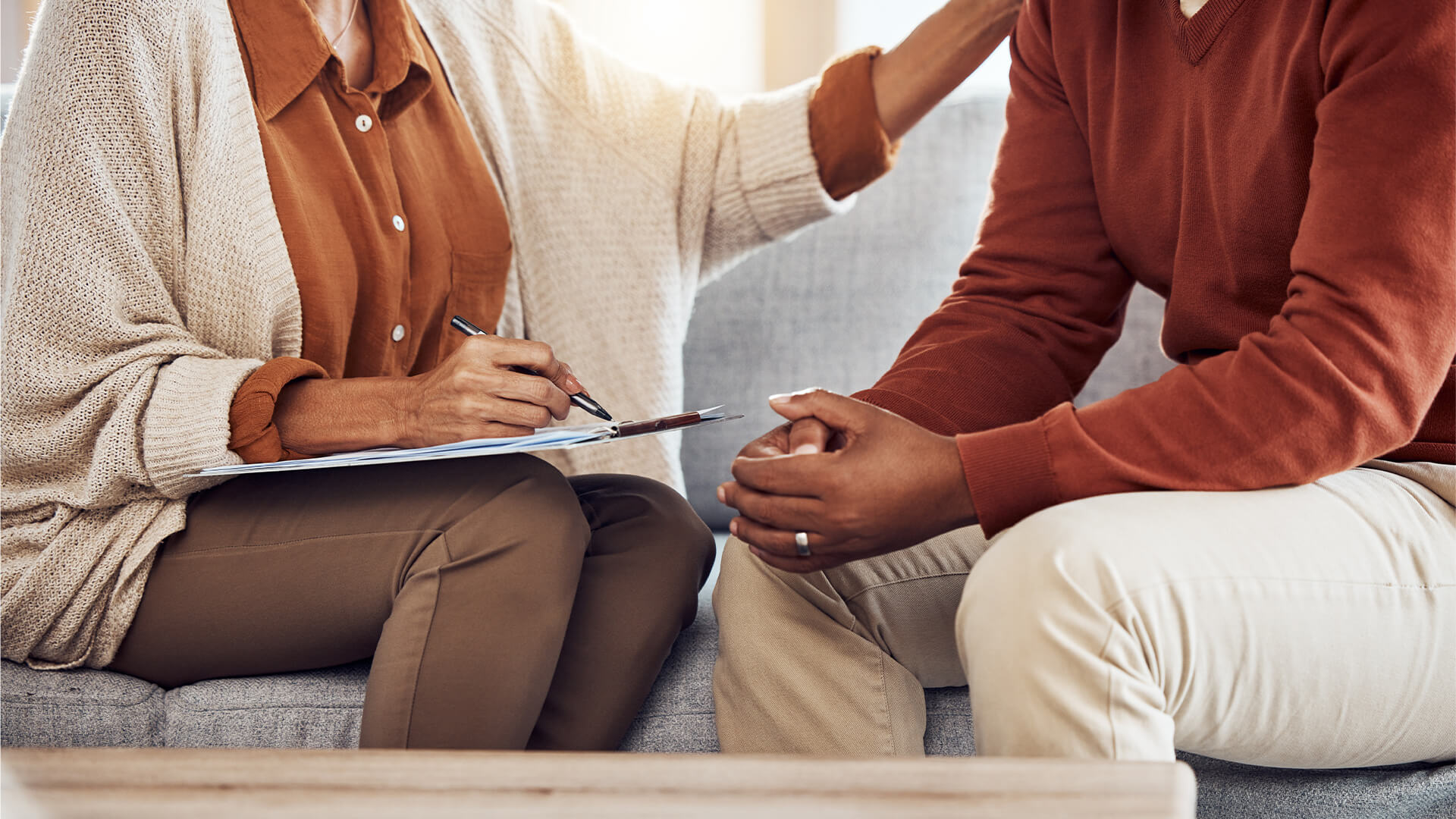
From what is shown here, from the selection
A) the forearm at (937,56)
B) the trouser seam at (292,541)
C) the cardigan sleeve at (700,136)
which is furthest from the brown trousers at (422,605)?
the forearm at (937,56)

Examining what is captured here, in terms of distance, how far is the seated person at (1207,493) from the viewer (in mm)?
604

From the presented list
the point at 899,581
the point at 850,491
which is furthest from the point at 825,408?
the point at 899,581

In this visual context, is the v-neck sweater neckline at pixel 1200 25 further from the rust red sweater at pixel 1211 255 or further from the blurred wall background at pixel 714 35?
the blurred wall background at pixel 714 35

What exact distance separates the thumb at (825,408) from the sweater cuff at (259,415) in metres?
0.42

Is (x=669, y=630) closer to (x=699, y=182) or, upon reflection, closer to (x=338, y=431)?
(x=338, y=431)

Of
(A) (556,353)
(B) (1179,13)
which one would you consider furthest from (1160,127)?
(A) (556,353)

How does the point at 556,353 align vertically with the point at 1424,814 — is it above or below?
above

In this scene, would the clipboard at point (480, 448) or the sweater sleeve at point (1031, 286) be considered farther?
the sweater sleeve at point (1031, 286)

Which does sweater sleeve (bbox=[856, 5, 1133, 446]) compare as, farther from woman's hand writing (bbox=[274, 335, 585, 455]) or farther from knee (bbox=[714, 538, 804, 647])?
woman's hand writing (bbox=[274, 335, 585, 455])

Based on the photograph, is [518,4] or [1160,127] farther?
[518,4]

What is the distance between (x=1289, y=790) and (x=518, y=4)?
1171 mm

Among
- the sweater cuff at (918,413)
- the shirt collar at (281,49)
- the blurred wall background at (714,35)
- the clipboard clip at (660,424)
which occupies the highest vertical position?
the shirt collar at (281,49)

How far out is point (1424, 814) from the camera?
0.77 m

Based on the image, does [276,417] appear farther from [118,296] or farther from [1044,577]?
[1044,577]
